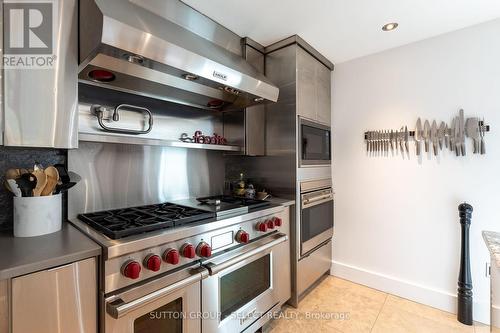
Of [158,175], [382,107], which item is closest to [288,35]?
[382,107]

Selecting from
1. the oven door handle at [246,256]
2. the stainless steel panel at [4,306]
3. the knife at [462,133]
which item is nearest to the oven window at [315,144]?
the oven door handle at [246,256]

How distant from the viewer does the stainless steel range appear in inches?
37.2

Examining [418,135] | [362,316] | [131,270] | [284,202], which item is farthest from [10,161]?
[418,135]

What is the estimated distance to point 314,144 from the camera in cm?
221

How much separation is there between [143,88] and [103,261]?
1073 mm

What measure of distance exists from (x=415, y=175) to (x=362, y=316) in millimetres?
1274

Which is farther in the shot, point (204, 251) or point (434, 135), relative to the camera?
point (434, 135)

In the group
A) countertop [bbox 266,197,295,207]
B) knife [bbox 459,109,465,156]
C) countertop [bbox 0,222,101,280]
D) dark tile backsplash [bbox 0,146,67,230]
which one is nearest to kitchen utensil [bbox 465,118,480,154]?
knife [bbox 459,109,465,156]

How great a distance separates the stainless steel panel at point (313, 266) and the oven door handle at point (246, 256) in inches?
16.3

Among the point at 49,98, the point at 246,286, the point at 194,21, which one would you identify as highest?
the point at 194,21

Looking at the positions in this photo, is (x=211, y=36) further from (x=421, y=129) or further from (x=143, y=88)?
(x=421, y=129)

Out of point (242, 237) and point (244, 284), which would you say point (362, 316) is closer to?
point (244, 284)

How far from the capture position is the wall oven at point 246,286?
1271 millimetres

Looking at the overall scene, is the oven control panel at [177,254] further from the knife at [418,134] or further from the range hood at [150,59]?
the knife at [418,134]
